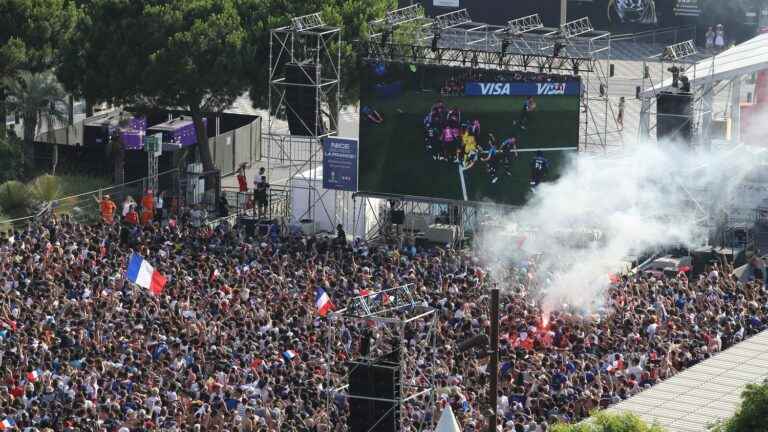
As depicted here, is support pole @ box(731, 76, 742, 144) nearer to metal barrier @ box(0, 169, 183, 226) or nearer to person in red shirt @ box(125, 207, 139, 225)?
metal barrier @ box(0, 169, 183, 226)

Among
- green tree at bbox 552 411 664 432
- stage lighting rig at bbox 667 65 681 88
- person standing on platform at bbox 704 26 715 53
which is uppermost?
person standing on platform at bbox 704 26 715 53

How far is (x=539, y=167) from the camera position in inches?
1781

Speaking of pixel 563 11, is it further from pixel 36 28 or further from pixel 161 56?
pixel 36 28

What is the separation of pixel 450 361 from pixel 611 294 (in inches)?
216

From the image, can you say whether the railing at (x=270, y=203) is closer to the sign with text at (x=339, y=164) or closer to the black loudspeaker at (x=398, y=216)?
the sign with text at (x=339, y=164)

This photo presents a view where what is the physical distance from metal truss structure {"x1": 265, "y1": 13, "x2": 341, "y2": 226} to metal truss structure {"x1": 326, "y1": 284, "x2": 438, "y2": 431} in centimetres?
1219

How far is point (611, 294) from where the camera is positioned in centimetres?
3653

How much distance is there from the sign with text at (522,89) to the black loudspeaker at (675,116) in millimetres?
2245

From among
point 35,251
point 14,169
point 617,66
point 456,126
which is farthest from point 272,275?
point 617,66

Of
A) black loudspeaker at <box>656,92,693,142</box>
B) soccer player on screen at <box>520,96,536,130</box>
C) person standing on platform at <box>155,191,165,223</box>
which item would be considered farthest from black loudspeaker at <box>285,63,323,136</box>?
black loudspeaker at <box>656,92,693,142</box>

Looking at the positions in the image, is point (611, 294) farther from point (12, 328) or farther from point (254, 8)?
point (254, 8)

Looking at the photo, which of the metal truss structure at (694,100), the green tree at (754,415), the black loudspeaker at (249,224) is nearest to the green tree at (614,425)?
the green tree at (754,415)

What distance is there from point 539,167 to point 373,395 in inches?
774

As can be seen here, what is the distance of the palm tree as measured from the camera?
177 ft
